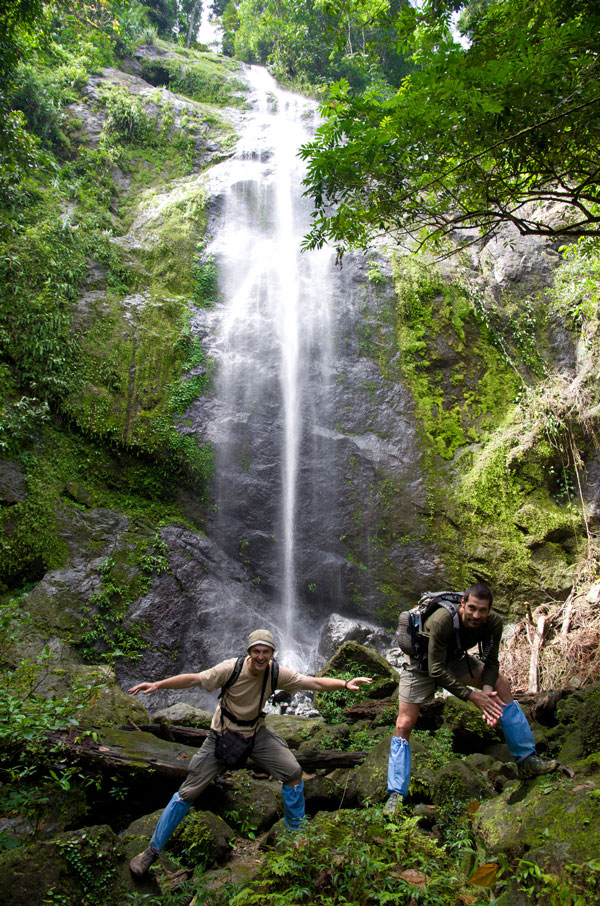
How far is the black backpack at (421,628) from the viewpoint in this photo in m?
3.63

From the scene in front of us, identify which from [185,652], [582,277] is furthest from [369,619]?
[582,277]

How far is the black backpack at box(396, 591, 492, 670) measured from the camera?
3627 millimetres

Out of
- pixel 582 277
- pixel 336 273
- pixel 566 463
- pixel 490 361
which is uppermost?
pixel 336 273

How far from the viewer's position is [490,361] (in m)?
11.3

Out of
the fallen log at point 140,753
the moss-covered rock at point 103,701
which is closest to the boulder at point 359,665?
the fallen log at point 140,753

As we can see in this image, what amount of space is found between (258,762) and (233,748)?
0.30 meters

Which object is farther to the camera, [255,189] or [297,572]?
[255,189]

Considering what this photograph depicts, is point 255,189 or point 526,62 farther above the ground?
point 255,189

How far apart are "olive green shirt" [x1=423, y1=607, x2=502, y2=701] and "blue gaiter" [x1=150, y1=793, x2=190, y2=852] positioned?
191cm

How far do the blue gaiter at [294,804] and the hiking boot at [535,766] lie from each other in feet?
5.05

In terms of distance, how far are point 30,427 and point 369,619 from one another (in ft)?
24.1

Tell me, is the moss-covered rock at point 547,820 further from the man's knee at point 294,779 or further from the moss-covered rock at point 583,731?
the man's knee at point 294,779

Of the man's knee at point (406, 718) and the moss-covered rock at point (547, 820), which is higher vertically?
the man's knee at point (406, 718)

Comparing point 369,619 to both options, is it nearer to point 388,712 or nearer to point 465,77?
point 388,712
